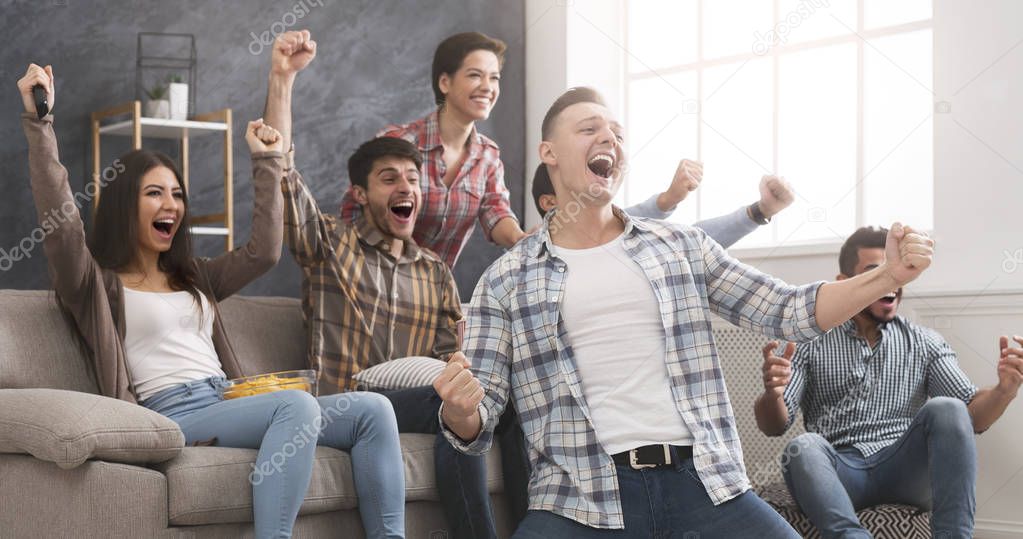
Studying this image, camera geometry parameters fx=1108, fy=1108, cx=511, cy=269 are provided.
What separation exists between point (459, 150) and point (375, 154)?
486mm

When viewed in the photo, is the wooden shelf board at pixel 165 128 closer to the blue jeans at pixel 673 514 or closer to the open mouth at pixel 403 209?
the open mouth at pixel 403 209

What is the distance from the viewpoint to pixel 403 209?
10.3 ft

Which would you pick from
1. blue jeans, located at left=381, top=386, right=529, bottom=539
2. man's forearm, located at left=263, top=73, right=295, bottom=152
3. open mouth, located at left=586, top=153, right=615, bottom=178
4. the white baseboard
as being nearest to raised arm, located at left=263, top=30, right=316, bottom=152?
man's forearm, located at left=263, top=73, right=295, bottom=152

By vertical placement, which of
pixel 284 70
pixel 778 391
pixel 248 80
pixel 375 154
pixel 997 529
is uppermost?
pixel 248 80

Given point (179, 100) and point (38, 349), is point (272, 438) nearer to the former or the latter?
point (38, 349)

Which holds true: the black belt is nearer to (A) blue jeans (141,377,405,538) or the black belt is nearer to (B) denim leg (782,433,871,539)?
(A) blue jeans (141,377,405,538)

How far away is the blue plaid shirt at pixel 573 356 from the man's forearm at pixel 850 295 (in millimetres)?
19

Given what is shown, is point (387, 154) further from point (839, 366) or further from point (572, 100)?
point (839, 366)

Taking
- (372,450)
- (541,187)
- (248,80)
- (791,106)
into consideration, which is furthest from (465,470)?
(791,106)

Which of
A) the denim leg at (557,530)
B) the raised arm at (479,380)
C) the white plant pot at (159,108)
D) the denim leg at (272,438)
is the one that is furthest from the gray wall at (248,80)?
the denim leg at (557,530)

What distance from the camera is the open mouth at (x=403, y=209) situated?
10.2ft

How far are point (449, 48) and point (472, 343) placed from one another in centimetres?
179

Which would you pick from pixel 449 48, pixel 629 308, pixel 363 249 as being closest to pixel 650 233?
pixel 629 308

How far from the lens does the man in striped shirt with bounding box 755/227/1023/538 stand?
108 inches
